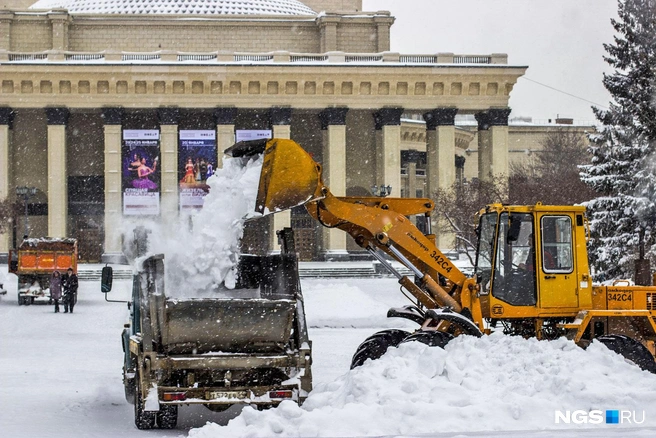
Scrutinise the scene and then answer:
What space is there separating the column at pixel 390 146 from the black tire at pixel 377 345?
4674cm

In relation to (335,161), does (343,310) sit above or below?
below

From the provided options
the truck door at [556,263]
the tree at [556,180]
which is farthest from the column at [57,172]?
the truck door at [556,263]

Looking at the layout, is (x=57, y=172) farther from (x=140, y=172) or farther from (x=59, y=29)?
(x=59, y=29)

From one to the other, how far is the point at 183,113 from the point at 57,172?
8184mm

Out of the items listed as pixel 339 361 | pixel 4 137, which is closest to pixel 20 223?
pixel 4 137

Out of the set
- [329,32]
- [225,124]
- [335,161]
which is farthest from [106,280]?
[329,32]

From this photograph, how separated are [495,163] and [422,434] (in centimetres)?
5323

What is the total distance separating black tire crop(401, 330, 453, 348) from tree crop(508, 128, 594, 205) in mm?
25245

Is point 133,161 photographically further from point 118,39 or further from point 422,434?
point 422,434

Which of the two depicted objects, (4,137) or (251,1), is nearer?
(4,137)

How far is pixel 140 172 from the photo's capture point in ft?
183

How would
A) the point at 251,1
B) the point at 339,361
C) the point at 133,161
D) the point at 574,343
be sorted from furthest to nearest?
the point at 251,1 < the point at 133,161 < the point at 339,361 < the point at 574,343

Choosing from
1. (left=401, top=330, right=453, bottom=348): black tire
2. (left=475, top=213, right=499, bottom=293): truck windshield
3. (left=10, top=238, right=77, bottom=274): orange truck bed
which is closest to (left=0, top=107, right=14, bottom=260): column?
(left=10, top=238, right=77, bottom=274): orange truck bed

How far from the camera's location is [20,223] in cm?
5909
